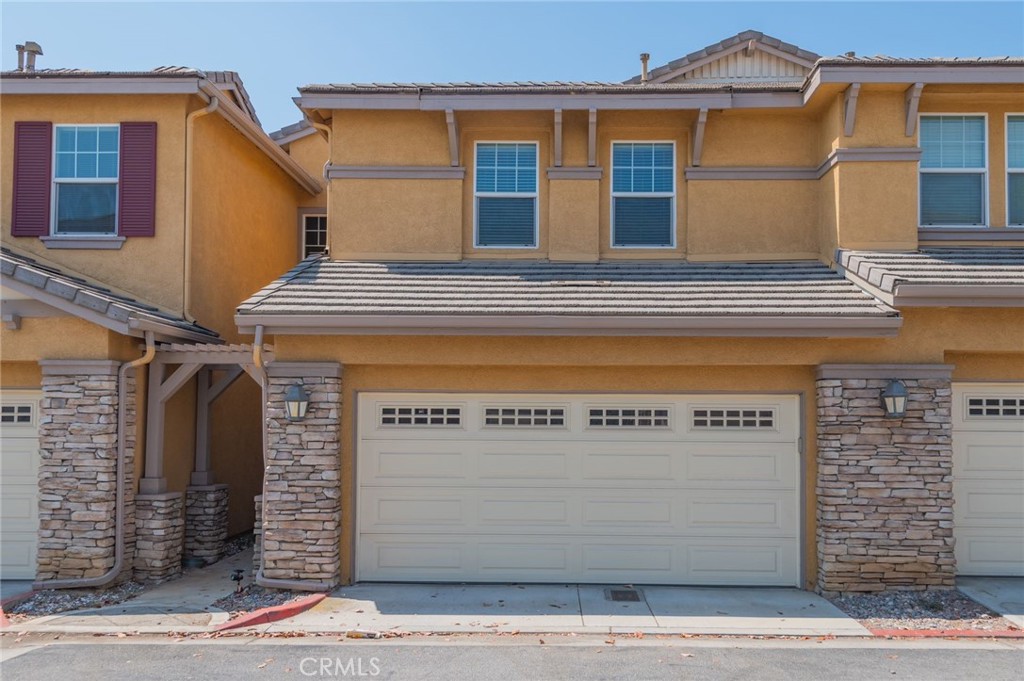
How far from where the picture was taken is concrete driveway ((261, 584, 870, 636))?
25.0ft

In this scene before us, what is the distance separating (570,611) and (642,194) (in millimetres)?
5401

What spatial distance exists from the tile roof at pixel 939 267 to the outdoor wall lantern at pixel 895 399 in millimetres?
1063

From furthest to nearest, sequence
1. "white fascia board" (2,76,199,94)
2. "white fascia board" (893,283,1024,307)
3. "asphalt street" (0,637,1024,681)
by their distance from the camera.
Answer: "white fascia board" (2,76,199,94)
"white fascia board" (893,283,1024,307)
"asphalt street" (0,637,1024,681)

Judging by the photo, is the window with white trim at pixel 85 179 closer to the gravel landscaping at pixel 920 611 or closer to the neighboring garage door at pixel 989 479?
the gravel landscaping at pixel 920 611

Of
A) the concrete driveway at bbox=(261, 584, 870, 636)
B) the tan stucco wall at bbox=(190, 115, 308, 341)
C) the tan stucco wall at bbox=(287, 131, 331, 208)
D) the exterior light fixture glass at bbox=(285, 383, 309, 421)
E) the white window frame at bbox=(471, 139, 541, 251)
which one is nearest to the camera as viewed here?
the concrete driveway at bbox=(261, 584, 870, 636)

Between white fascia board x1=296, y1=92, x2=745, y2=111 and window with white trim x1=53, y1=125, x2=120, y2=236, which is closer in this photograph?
white fascia board x1=296, y1=92, x2=745, y2=111

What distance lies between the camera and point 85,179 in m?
10.4

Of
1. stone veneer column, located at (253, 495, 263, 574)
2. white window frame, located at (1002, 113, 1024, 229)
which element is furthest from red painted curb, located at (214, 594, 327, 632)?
white window frame, located at (1002, 113, 1024, 229)

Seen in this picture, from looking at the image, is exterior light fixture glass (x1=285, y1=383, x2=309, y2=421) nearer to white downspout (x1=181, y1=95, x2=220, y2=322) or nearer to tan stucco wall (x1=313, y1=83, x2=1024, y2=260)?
tan stucco wall (x1=313, y1=83, x2=1024, y2=260)

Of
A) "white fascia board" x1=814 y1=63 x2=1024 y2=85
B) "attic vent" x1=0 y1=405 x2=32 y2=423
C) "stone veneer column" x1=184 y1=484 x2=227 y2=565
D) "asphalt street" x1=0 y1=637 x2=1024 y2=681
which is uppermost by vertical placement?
"white fascia board" x1=814 y1=63 x2=1024 y2=85

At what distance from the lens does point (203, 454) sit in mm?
10688

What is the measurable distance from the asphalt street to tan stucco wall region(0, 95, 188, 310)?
15.7ft

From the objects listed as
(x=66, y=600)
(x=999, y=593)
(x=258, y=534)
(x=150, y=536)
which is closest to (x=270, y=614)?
(x=258, y=534)

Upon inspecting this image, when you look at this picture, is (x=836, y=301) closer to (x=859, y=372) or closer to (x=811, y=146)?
(x=859, y=372)
